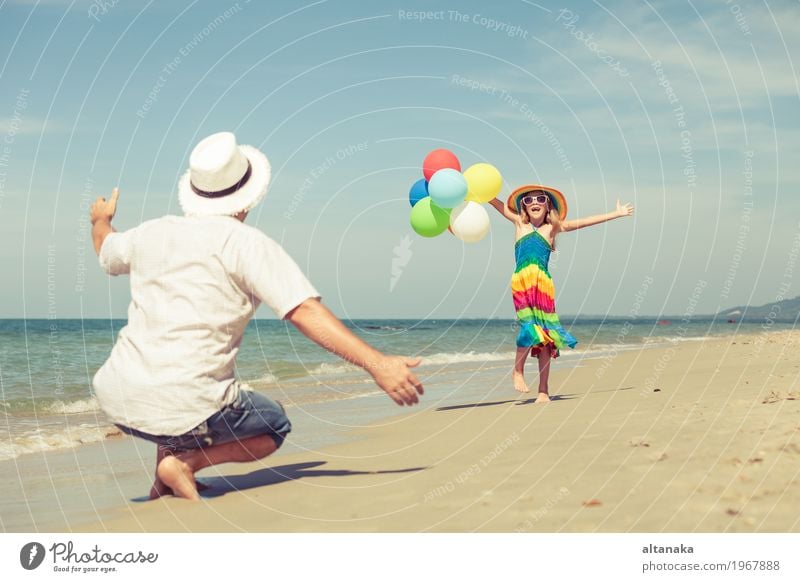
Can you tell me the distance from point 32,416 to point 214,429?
7374 mm

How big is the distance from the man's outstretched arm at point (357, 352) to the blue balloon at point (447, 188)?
5065 mm

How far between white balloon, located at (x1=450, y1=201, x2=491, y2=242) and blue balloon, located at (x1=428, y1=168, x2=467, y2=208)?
0.93 feet

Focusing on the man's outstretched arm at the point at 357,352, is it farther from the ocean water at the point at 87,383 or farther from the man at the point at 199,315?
the ocean water at the point at 87,383

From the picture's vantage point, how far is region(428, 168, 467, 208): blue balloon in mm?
8891

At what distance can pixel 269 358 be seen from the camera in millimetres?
19391

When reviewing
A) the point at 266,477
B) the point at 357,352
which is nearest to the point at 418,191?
the point at 266,477

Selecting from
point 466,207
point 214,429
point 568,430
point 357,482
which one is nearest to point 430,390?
point 466,207

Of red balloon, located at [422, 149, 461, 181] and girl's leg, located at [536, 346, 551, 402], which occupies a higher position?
red balloon, located at [422, 149, 461, 181]

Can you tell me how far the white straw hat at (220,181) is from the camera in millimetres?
4383

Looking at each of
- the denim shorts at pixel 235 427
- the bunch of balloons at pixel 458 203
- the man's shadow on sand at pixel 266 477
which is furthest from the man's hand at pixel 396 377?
the bunch of balloons at pixel 458 203

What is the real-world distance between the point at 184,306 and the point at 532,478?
7.37ft

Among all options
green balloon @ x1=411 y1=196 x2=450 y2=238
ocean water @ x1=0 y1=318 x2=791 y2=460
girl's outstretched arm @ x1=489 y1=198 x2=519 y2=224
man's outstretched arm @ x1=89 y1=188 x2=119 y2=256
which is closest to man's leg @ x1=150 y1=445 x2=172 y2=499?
man's outstretched arm @ x1=89 y1=188 x2=119 y2=256

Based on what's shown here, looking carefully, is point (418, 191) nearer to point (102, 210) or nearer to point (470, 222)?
point (470, 222)

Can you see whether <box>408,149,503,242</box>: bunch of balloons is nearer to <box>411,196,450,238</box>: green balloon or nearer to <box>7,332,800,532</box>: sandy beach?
<box>411,196,450,238</box>: green balloon
